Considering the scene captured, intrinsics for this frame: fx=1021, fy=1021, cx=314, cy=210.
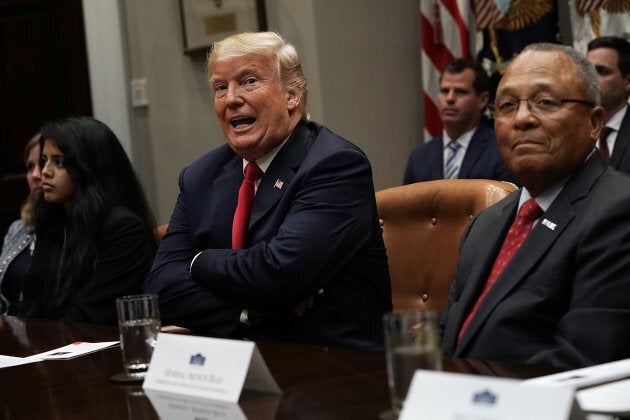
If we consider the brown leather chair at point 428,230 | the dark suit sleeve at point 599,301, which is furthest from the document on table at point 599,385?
the brown leather chair at point 428,230

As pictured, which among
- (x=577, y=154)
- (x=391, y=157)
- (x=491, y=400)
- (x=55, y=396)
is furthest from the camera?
(x=391, y=157)

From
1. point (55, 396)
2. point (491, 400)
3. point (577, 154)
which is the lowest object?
point (55, 396)

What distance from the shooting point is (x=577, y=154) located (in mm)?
2211

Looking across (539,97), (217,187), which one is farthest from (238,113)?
(539,97)

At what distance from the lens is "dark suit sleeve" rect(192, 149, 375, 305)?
259cm

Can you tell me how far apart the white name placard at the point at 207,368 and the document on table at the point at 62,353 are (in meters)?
0.54

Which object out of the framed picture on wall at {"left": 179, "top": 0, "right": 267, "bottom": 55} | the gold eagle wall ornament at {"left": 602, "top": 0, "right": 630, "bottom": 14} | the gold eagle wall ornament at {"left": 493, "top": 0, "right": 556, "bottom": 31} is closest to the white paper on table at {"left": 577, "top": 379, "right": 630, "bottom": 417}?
the gold eagle wall ornament at {"left": 602, "top": 0, "right": 630, "bottom": 14}

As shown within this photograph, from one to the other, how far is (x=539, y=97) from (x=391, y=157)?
343 centimetres

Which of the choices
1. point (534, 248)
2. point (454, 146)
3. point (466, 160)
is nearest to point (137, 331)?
point (534, 248)

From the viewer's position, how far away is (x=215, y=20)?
5555 millimetres

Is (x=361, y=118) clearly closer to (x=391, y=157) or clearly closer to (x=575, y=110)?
(x=391, y=157)

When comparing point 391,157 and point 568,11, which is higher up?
point 568,11

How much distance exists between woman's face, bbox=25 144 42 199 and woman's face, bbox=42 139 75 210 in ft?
1.29

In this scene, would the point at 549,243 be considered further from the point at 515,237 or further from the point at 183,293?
the point at 183,293
